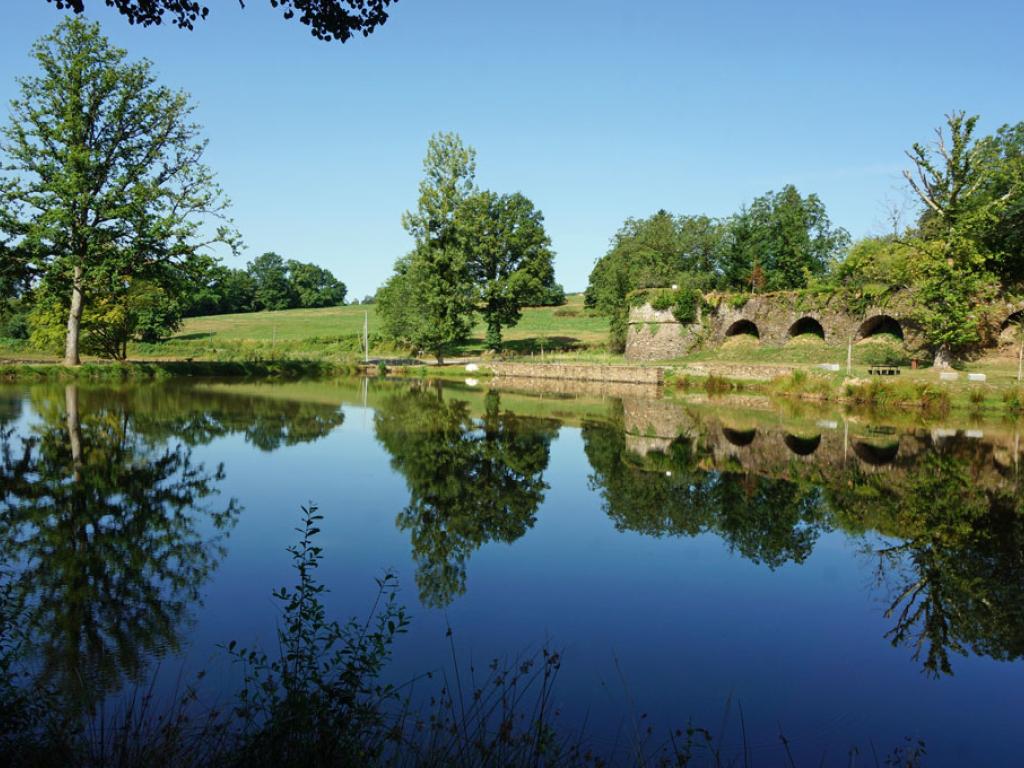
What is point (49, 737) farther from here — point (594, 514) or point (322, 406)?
point (322, 406)

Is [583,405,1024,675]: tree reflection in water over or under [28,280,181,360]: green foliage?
under

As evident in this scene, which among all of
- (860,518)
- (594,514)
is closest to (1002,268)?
(860,518)

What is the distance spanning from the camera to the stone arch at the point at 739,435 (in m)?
19.4

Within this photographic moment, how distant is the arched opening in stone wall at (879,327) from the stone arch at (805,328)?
3157mm

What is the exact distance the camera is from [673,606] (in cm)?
776

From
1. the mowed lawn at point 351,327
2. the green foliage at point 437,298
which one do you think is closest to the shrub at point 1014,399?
the green foliage at point 437,298

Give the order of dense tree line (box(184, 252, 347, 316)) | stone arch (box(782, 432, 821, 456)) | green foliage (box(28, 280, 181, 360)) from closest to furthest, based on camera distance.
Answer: stone arch (box(782, 432, 821, 456)), green foliage (box(28, 280, 181, 360)), dense tree line (box(184, 252, 347, 316))

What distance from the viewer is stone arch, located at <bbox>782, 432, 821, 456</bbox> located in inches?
712

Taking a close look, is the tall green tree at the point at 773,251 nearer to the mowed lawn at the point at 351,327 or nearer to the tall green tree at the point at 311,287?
the mowed lawn at the point at 351,327

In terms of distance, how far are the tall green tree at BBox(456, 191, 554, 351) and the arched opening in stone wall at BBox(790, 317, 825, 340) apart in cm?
2113

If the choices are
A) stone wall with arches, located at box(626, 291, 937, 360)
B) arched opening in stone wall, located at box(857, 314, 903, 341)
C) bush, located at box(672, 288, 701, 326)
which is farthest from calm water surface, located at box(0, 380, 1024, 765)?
bush, located at box(672, 288, 701, 326)

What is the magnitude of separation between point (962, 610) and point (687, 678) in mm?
3597

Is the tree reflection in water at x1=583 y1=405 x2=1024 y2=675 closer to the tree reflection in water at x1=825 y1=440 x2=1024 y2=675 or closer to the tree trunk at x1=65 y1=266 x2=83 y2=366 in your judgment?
the tree reflection in water at x1=825 y1=440 x2=1024 y2=675

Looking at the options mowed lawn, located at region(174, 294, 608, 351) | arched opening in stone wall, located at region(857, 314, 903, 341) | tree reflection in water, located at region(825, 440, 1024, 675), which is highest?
mowed lawn, located at region(174, 294, 608, 351)
